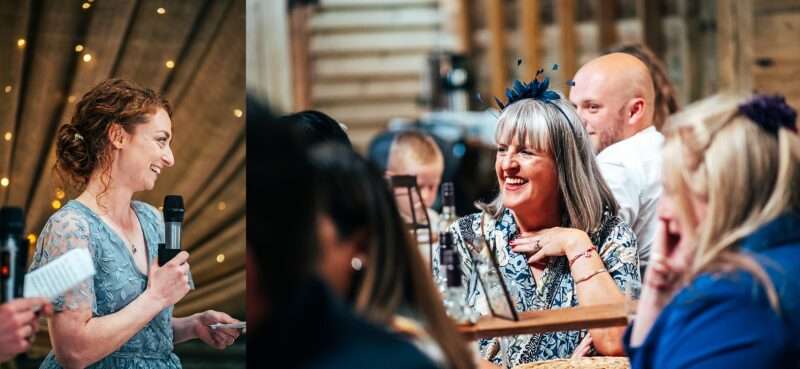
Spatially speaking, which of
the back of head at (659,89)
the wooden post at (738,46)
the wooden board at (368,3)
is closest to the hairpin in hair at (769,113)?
the back of head at (659,89)

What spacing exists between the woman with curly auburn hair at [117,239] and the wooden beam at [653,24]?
7.62 meters

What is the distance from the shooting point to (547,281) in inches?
133

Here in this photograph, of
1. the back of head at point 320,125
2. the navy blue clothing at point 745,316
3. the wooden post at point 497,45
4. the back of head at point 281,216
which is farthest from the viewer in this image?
the wooden post at point 497,45

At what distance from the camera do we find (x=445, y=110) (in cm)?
1061

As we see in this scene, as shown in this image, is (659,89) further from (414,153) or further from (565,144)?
(565,144)

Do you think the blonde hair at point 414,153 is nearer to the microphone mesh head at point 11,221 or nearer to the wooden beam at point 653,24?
the microphone mesh head at point 11,221

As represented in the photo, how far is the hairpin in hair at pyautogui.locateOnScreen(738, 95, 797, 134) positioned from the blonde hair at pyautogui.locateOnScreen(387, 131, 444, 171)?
348cm

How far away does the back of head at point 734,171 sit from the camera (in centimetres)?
213

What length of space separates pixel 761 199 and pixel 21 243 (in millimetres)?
1355

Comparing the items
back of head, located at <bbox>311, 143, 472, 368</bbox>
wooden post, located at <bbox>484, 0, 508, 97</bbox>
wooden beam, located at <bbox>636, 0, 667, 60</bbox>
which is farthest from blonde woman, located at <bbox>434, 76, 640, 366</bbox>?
wooden post, located at <bbox>484, 0, 508, 97</bbox>

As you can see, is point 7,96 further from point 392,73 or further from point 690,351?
point 392,73

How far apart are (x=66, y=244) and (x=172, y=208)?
0.22 m

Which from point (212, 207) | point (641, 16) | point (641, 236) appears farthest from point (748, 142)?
point (641, 16)

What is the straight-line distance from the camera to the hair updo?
2.50 m
